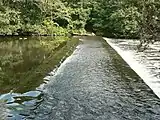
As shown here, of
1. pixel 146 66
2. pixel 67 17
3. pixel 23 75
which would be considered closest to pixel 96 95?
pixel 23 75

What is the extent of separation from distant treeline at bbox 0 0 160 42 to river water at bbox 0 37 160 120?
19.5 meters

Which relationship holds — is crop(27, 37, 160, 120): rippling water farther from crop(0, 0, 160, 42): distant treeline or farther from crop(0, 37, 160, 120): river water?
crop(0, 0, 160, 42): distant treeline

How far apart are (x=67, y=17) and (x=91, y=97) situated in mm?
35821

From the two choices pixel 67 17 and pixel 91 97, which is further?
pixel 67 17

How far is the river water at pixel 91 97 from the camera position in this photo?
1030cm

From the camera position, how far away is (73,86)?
14250 millimetres

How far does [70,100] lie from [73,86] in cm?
232

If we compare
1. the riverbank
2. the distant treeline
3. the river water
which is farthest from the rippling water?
the distant treeline

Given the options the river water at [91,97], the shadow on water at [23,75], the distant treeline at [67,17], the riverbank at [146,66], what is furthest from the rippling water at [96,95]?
the distant treeline at [67,17]

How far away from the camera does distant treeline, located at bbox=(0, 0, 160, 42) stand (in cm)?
3934

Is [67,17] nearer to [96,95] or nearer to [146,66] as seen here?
[146,66]

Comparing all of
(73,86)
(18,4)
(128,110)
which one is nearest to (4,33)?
(18,4)

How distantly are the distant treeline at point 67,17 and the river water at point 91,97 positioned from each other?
1947 centimetres

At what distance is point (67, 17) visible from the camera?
155 feet
